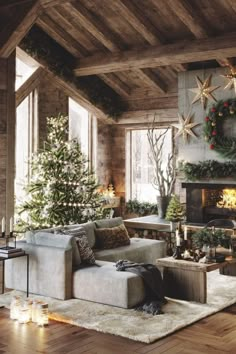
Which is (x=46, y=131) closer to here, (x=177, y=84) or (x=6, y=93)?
(x=6, y=93)

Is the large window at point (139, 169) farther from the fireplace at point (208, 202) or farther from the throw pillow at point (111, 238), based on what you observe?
the throw pillow at point (111, 238)

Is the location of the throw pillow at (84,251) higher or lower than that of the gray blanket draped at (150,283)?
higher

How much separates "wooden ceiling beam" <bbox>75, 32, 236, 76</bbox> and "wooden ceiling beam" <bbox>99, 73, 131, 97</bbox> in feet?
2.65

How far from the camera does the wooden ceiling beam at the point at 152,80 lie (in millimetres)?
10117

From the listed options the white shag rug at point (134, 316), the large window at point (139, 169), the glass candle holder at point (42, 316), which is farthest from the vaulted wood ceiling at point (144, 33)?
the glass candle holder at point (42, 316)

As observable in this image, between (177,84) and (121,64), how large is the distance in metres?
1.74

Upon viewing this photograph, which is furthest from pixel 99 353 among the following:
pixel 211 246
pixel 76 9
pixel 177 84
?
pixel 177 84

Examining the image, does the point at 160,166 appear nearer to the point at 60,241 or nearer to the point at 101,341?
the point at 60,241

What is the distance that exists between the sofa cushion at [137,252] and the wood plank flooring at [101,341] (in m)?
1.87

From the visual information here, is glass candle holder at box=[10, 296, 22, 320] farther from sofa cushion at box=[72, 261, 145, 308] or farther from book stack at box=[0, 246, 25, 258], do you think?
sofa cushion at box=[72, 261, 145, 308]

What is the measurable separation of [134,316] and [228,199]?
4546 millimetres

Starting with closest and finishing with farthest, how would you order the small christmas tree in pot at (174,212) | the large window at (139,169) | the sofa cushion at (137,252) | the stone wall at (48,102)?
the sofa cushion at (137,252) → the small christmas tree in pot at (174,212) → the stone wall at (48,102) → the large window at (139,169)

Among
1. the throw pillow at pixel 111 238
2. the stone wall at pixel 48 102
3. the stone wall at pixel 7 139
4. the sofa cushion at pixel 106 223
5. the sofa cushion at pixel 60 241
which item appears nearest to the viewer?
the sofa cushion at pixel 60 241

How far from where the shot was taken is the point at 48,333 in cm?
486
